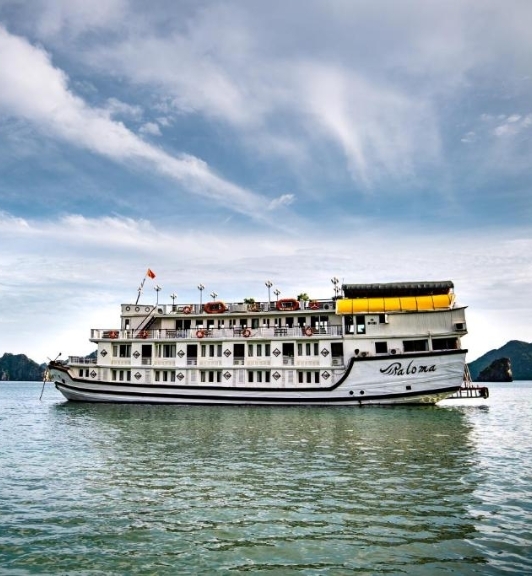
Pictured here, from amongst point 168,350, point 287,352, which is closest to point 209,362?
point 168,350

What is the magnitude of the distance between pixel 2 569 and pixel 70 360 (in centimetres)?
3423

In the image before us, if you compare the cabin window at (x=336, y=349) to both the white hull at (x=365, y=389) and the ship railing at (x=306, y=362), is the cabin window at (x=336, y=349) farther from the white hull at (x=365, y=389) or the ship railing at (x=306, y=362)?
the white hull at (x=365, y=389)

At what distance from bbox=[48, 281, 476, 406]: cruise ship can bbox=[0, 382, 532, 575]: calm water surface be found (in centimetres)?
1252

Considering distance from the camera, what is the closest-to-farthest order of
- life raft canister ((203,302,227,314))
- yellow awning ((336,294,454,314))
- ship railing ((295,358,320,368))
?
yellow awning ((336,294,454,314))
ship railing ((295,358,320,368))
life raft canister ((203,302,227,314))

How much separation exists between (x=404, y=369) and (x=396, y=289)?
647 cm

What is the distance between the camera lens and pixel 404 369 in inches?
1300

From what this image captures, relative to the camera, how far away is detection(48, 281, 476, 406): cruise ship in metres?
33.3

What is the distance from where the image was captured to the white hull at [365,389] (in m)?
32.5

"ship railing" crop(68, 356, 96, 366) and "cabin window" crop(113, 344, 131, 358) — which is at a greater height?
"cabin window" crop(113, 344, 131, 358)

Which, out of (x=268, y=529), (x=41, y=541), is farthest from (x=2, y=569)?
(x=268, y=529)

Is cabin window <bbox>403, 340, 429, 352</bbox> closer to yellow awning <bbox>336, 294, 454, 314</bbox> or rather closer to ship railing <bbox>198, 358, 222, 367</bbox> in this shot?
yellow awning <bbox>336, 294, 454, 314</bbox>

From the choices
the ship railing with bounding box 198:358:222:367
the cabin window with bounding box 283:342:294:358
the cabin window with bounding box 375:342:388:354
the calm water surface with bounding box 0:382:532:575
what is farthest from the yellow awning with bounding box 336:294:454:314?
the calm water surface with bounding box 0:382:532:575

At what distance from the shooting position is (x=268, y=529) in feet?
29.7

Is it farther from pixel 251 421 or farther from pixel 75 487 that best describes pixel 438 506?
pixel 251 421
